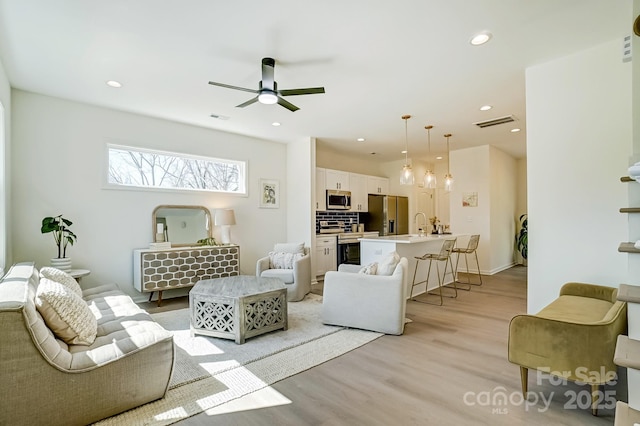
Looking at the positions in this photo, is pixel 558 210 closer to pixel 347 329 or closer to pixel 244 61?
pixel 347 329

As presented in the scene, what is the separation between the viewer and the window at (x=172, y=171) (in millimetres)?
4492

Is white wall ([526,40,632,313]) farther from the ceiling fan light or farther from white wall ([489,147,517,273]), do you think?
white wall ([489,147,517,273])

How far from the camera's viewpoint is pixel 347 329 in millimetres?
3385

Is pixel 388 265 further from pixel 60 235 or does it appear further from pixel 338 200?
pixel 60 235

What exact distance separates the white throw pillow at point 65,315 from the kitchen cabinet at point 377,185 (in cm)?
640

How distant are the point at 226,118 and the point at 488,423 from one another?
4641mm

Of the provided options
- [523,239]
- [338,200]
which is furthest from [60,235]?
[523,239]

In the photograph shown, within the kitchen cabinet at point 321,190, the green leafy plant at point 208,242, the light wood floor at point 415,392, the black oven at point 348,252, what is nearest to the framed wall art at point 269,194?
the kitchen cabinet at point 321,190

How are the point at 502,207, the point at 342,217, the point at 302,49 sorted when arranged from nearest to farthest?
the point at 302,49 < the point at 502,207 < the point at 342,217

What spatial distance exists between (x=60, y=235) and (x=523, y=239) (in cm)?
888

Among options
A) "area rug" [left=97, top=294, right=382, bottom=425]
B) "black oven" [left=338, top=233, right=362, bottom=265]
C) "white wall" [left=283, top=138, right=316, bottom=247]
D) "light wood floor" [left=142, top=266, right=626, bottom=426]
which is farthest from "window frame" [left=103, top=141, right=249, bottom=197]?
"light wood floor" [left=142, top=266, right=626, bottom=426]

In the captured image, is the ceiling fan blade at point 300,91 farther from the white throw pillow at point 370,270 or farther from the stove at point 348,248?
the stove at point 348,248

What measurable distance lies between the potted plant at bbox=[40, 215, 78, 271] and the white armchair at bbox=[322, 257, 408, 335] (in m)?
3.15

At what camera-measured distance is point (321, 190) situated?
6547mm
